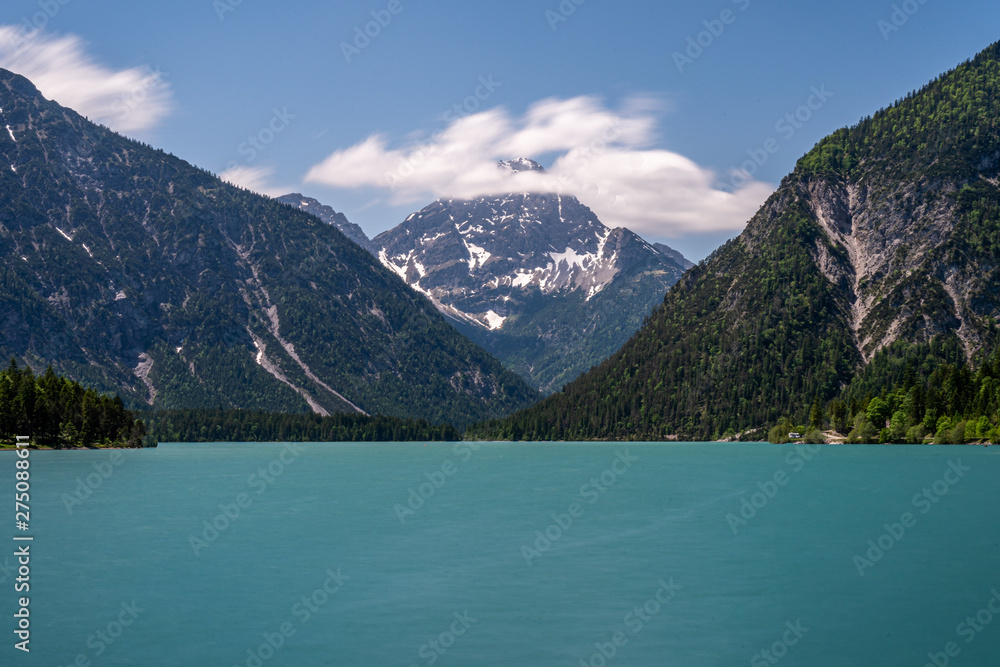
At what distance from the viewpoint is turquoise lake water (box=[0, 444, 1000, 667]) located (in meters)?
37.9

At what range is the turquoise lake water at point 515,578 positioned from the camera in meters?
37.9

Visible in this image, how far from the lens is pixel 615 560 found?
58000mm

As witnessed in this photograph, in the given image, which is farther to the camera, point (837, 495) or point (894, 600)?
point (837, 495)

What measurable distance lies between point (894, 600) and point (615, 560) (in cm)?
1771

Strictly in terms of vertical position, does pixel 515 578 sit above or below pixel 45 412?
below

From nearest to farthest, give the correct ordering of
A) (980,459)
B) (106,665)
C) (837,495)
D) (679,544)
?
(106,665) < (679,544) < (837,495) < (980,459)

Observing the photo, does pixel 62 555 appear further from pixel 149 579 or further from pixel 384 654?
pixel 384 654

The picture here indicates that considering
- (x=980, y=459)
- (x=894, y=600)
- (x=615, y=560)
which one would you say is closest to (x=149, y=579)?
(x=615, y=560)

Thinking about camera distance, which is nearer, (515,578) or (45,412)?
(515,578)

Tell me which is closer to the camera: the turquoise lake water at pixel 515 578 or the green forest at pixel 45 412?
the turquoise lake water at pixel 515 578

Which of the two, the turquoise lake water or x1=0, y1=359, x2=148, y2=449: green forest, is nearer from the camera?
the turquoise lake water

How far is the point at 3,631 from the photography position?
38.6 m

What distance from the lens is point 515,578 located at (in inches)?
2062

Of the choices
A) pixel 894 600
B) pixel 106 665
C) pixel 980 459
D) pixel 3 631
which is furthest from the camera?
pixel 980 459
